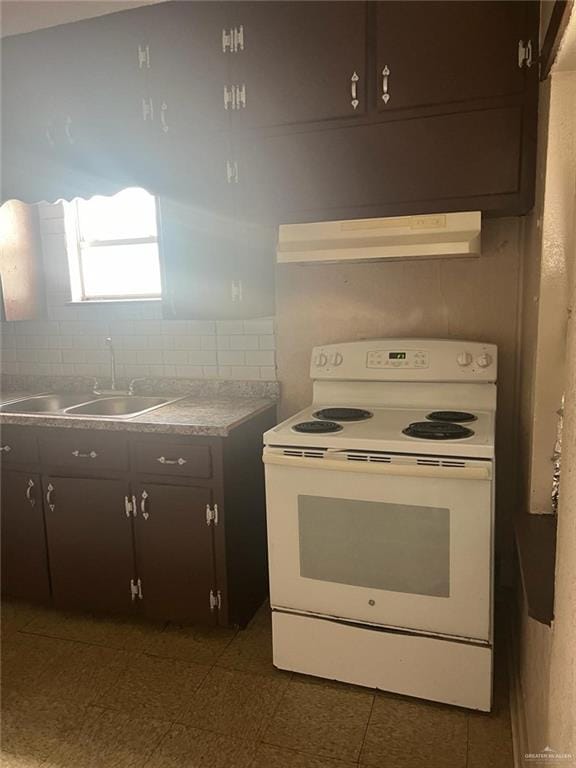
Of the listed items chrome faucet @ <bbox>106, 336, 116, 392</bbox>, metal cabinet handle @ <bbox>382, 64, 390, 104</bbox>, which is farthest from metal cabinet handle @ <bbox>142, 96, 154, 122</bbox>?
chrome faucet @ <bbox>106, 336, 116, 392</bbox>

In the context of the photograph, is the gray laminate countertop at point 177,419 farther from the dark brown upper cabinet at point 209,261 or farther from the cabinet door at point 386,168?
the cabinet door at point 386,168

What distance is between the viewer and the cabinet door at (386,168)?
188 centimetres

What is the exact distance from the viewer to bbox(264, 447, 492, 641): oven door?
1.72 m

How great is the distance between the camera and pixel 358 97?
6.55 feet

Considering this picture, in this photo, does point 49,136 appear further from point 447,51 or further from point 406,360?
point 406,360

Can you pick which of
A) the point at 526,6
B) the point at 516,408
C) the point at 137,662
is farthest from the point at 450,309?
the point at 137,662

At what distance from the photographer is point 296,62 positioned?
205 cm

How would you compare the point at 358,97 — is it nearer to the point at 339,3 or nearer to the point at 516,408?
the point at 339,3

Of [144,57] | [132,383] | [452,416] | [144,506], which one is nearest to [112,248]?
[132,383]

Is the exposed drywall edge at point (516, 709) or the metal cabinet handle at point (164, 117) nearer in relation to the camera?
the exposed drywall edge at point (516, 709)

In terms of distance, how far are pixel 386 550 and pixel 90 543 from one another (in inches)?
51.1

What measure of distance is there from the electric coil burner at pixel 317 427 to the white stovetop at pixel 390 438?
0.08ft

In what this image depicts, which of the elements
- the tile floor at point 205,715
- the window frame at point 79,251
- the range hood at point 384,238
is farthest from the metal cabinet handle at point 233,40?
the tile floor at point 205,715

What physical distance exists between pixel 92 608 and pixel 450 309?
2028 mm
